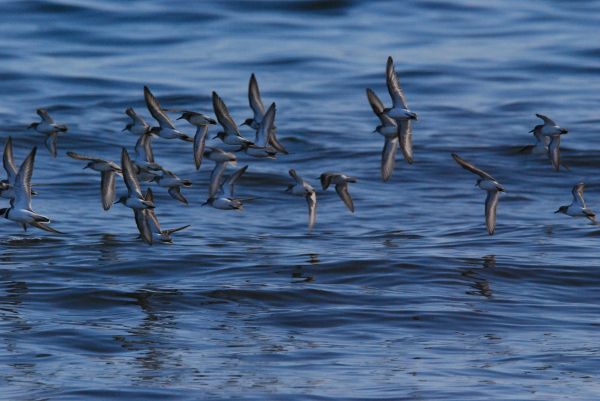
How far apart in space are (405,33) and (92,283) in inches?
985

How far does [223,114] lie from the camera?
648 inches

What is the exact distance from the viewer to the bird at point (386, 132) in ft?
57.0

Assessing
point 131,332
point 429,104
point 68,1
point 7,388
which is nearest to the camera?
point 7,388

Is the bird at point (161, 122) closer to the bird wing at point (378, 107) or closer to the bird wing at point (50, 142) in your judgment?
A: the bird wing at point (378, 107)

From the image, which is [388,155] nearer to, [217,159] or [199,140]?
[217,159]

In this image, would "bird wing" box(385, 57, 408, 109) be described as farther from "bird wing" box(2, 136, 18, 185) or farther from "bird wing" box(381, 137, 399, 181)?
"bird wing" box(2, 136, 18, 185)

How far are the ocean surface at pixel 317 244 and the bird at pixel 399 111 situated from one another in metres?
1.52

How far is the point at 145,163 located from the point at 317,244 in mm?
2739

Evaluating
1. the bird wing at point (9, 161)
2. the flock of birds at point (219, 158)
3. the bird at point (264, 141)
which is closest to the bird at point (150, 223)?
the flock of birds at point (219, 158)

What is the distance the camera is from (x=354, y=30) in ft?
133

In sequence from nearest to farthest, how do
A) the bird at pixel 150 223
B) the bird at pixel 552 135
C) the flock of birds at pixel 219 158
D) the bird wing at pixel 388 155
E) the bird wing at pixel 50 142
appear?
the flock of birds at pixel 219 158 < the bird at pixel 150 223 < the bird wing at pixel 388 155 < the bird at pixel 552 135 < the bird wing at pixel 50 142

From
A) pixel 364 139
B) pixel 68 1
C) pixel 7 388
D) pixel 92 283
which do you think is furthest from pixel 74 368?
pixel 68 1

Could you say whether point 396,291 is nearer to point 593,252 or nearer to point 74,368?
point 593,252

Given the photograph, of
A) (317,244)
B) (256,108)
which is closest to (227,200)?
(256,108)
